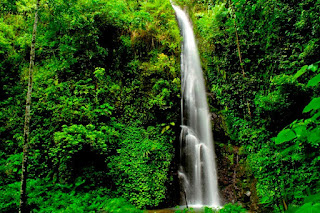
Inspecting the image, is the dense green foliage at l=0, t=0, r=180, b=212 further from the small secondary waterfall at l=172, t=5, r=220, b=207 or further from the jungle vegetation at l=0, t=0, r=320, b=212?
the small secondary waterfall at l=172, t=5, r=220, b=207

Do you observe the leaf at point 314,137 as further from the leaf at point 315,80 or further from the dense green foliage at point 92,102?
the dense green foliage at point 92,102

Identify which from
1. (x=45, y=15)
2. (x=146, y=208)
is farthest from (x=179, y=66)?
(x=146, y=208)

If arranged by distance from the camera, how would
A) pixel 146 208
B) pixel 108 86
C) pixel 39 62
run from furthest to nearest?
pixel 39 62 < pixel 108 86 < pixel 146 208

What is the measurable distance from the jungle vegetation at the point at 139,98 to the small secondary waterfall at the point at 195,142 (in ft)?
1.22

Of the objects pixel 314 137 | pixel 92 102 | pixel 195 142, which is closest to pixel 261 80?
pixel 195 142

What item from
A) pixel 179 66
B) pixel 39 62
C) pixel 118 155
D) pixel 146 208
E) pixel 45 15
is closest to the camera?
pixel 45 15

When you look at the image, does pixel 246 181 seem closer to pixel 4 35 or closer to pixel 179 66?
pixel 179 66

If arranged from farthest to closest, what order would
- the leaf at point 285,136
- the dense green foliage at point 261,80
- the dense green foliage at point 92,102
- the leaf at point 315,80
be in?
1. the dense green foliage at point 261,80
2. the dense green foliage at point 92,102
3. the leaf at point 285,136
4. the leaf at point 315,80

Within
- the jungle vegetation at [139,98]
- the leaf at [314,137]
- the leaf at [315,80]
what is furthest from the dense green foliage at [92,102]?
the leaf at [315,80]

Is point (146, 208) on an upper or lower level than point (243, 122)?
lower

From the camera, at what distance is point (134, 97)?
7.87m

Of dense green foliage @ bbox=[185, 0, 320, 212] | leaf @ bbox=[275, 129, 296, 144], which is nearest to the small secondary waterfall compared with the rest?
dense green foliage @ bbox=[185, 0, 320, 212]

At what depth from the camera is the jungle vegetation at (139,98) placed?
19.6 ft

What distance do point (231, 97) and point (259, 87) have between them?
48.8 inches
